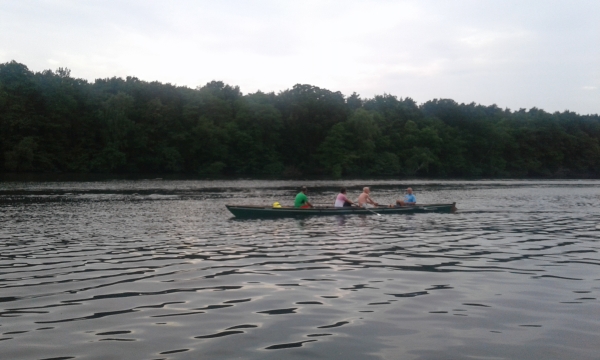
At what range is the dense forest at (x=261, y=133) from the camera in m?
87.3

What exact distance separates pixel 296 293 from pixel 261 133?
308 feet

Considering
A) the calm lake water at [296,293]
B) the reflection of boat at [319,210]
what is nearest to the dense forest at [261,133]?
the reflection of boat at [319,210]

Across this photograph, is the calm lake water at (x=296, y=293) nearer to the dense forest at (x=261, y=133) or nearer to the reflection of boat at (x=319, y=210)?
the reflection of boat at (x=319, y=210)

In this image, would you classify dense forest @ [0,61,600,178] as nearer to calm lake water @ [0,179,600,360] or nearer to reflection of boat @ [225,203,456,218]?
reflection of boat @ [225,203,456,218]

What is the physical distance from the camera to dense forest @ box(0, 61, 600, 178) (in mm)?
87312

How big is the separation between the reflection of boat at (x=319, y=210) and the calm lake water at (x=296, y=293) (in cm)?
467

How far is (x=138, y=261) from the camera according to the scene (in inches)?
567

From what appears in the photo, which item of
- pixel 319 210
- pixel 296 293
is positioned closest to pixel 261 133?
pixel 319 210

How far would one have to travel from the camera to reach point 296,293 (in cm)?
1086

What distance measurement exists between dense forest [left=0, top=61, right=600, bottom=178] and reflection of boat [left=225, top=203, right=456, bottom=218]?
65.1 meters

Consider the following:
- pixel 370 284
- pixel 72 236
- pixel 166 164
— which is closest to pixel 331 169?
pixel 166 164

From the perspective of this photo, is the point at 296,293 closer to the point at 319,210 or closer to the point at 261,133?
the point at 319,210

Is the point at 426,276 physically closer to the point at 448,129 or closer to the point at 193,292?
the point at 193,292

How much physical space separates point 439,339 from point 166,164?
8867 centimetres
